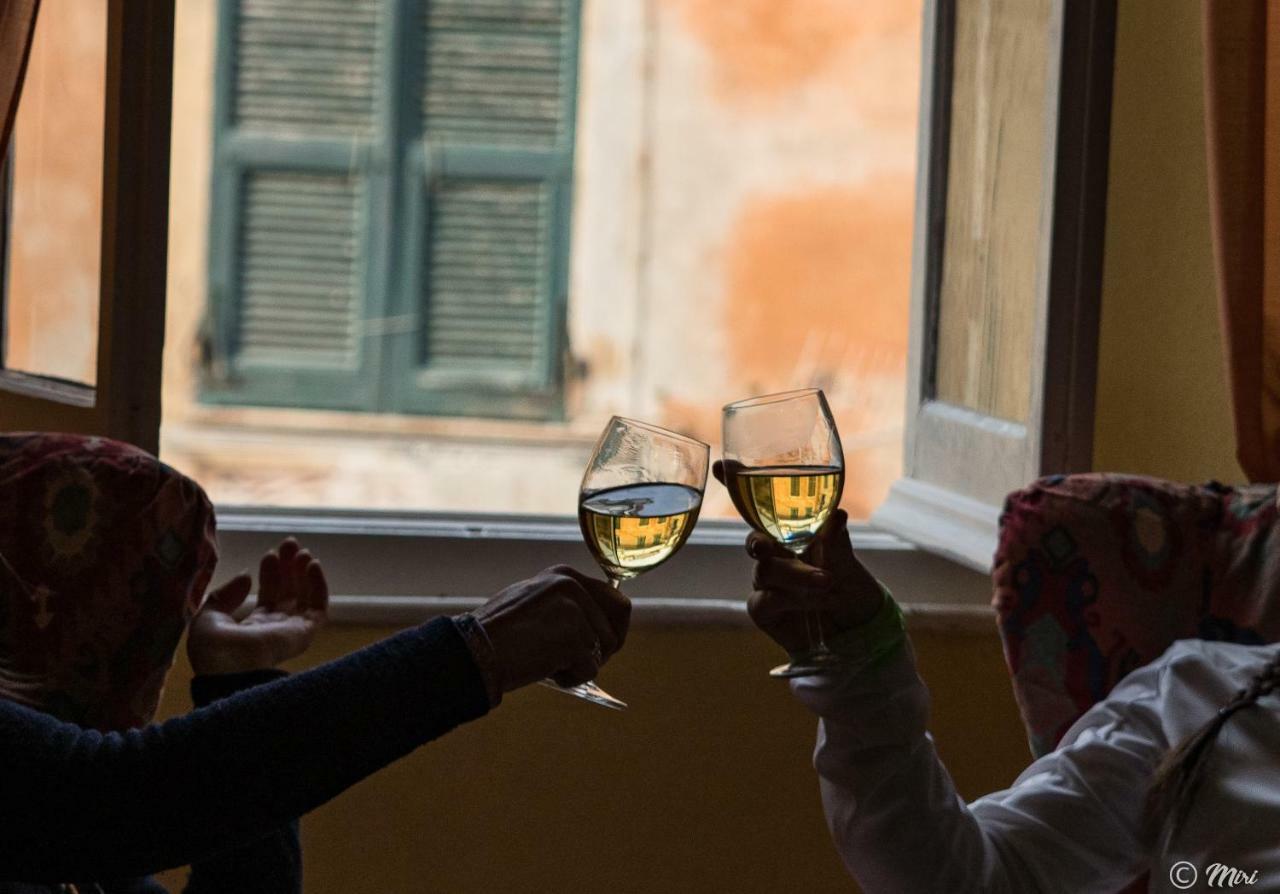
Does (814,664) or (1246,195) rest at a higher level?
(1246,195)

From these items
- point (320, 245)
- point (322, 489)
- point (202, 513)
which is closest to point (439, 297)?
point (320, 245)

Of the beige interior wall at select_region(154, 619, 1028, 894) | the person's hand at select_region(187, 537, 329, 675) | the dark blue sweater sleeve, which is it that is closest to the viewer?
the dark blue sweater sleeve

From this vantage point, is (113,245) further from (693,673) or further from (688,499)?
(688,499)

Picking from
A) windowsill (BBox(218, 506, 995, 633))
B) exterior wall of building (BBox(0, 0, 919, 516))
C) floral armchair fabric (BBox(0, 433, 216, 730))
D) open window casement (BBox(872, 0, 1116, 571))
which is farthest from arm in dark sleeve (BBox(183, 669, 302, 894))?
exterior wall of building (BBox(0, 0, 919, 516))

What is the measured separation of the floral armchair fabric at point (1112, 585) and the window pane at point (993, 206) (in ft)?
1.73

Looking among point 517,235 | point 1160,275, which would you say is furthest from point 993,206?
point 517,235

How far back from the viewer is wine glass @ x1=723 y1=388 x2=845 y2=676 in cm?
97

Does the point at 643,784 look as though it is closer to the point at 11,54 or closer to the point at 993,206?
the point at 993,206

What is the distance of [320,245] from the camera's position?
4.21 m

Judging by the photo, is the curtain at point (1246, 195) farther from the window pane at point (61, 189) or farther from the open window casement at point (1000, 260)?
the window pane at point (61, 189)

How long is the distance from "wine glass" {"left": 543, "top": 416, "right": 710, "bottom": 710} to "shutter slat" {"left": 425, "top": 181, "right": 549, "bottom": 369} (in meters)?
3.24

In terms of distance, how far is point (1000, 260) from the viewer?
1.92 metres

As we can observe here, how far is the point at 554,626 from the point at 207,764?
23 cm

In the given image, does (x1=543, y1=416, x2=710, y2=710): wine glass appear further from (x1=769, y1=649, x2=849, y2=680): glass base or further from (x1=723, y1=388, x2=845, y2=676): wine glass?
(x1=769, y1=649, x2=849, y2=680): glass base
